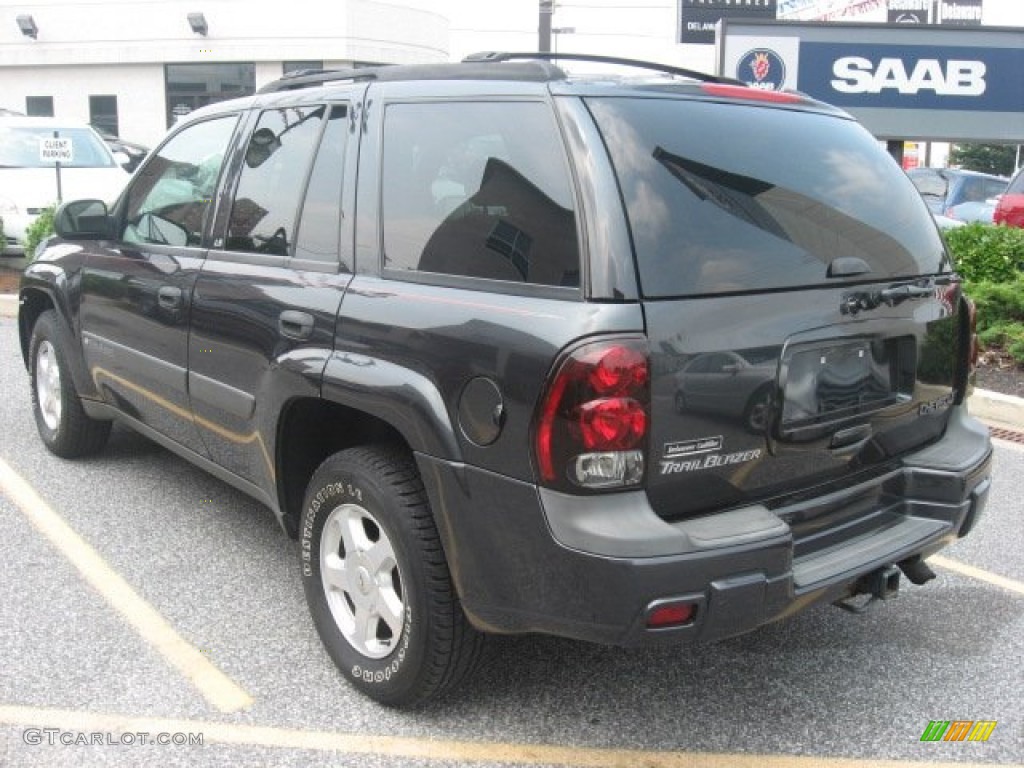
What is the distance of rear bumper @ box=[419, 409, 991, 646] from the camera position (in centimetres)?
245

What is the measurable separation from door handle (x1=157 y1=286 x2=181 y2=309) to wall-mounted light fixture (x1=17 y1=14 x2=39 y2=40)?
32917 mm

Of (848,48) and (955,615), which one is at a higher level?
(848,48)

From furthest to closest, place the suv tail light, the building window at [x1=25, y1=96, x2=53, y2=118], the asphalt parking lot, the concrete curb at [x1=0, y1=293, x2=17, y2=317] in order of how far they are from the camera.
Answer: the building window at [x1=25, y1=96, x2=53, y2=118] → the concrete curb at [x1=0, y1=293, x2=17, y2=317] → the asphalt parking lot → the suv tail light

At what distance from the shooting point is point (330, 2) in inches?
1203

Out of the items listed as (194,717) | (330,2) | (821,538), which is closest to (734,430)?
(821,538)

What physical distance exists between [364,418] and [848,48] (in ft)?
35.7

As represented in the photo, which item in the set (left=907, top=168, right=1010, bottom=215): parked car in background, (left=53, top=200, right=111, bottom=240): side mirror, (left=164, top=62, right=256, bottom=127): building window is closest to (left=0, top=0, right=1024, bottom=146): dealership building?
(left=164, top=62, right=256, bottom=127): building window

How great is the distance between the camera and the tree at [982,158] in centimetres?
4972

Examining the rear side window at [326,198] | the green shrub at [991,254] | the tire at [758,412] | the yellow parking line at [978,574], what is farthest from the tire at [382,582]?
the green shrub at [991,254]

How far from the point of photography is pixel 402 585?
2898mm

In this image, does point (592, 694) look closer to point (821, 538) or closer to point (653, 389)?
point (821, 538)

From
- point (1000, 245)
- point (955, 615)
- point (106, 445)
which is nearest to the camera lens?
point (955, 615)

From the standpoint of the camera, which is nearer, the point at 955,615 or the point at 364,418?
the point at 364,418

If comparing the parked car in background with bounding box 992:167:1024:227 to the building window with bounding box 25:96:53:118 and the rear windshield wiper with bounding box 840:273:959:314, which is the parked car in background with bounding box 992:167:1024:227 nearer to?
the rear windshield wiper with bounding box 840:273:959:314
